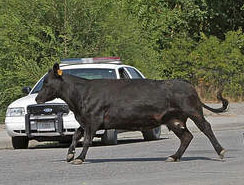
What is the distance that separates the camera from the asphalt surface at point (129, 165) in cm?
1211

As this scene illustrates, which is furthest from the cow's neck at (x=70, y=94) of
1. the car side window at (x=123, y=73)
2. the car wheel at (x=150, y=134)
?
the car wheel at (x=150, y=134)

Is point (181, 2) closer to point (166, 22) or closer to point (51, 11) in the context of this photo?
point (166, 22)

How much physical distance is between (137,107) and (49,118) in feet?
12.0

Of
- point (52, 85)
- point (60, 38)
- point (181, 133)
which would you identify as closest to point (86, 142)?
point (52, 85)

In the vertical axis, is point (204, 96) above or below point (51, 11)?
below

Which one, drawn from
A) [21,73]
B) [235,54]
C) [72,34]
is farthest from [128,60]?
[235,54]

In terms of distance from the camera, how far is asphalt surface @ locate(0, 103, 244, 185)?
1211 centimetres

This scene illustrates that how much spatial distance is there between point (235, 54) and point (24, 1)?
13.7 m

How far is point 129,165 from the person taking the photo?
556 inches

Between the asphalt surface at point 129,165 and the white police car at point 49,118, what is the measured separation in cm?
31

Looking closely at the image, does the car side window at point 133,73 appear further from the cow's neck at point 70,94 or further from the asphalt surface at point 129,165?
the cow's neck at point 70,94

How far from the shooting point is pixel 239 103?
36344mm

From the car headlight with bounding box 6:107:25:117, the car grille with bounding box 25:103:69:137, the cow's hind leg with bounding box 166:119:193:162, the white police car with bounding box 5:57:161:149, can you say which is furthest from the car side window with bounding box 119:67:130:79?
Result: the cow's hind leg with bounding box 166:119:193:162

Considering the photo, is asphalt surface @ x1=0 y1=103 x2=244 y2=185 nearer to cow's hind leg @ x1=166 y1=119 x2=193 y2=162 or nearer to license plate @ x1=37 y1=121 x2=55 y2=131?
cow's hind leg @ x1=166 y1=119 x2=193 y2=162
